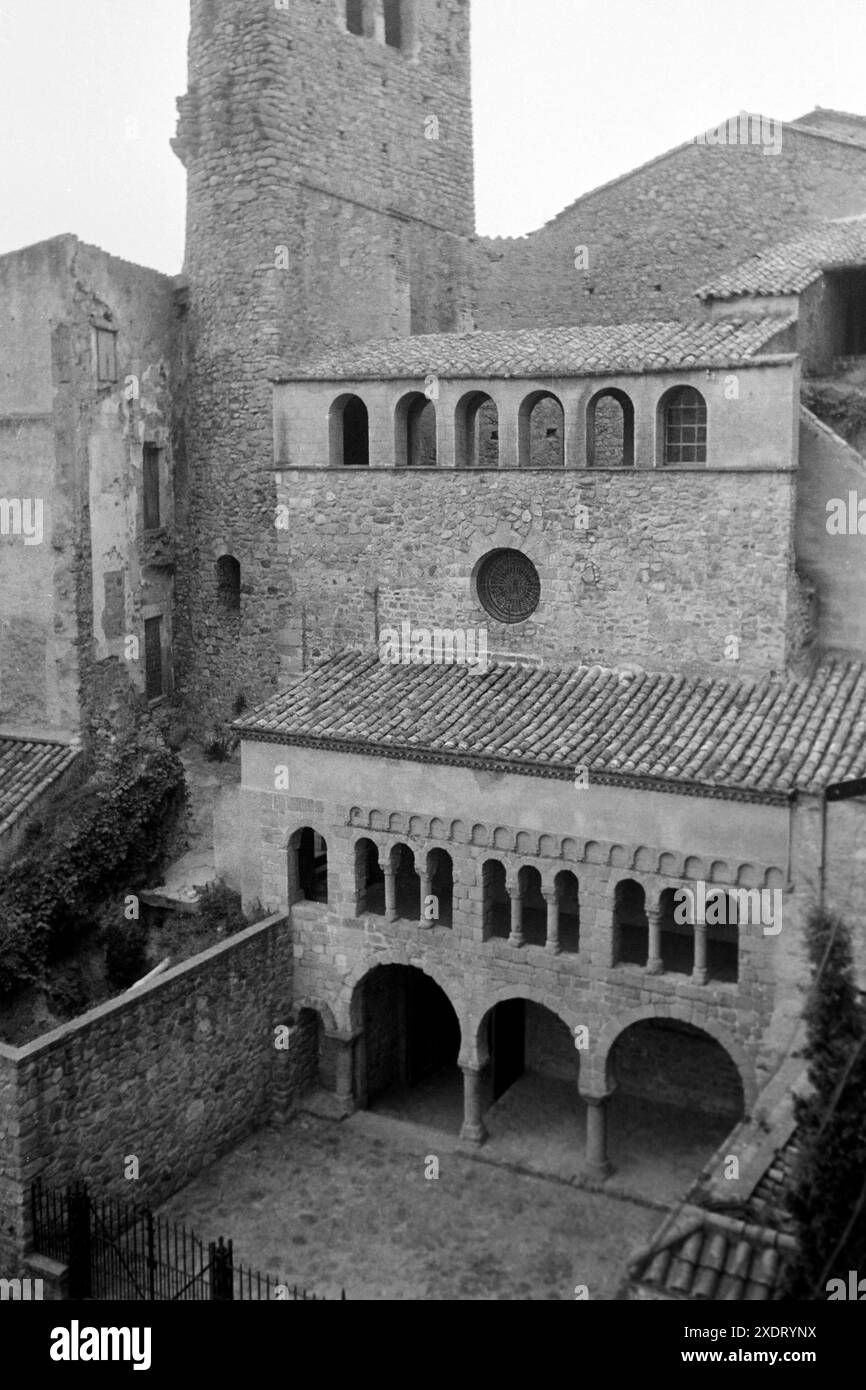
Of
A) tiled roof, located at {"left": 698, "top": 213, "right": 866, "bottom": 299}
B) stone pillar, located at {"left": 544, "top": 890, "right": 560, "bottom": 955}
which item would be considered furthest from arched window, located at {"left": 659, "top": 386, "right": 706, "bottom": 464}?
stone pillar, located at {"left": 544, "top": 890, "right": 560, "bottom": 955}

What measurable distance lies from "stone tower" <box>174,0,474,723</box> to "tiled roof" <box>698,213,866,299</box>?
23.1 ft

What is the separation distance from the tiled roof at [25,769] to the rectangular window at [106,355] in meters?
6.35

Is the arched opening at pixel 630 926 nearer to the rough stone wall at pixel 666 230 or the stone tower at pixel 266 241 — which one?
the stone tower at pixel 266 241

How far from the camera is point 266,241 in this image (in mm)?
24125

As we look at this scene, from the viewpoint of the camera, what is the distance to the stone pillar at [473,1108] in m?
19.5

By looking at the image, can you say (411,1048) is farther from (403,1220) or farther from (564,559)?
(564,559)

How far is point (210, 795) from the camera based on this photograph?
2422cm

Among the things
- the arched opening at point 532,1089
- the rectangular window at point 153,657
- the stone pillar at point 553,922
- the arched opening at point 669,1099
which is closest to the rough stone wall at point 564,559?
the rectangular window at point 153,657

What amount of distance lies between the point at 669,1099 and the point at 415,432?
11633mm

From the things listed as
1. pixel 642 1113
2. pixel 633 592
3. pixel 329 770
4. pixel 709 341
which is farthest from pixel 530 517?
pixel 642 1113

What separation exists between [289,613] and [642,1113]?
9.96 m

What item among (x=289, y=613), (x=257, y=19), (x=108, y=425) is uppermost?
(x=257, y=19)

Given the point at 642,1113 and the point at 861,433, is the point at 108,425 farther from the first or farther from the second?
the point at 642,1113
